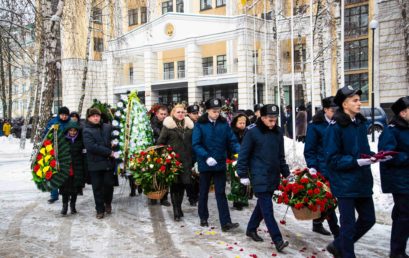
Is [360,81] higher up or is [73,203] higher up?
[360,81]

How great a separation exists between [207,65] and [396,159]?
31944 millimetres

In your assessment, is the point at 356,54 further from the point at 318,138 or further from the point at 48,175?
the point at 48,175

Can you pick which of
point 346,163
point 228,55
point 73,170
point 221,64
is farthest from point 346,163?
point 221,64

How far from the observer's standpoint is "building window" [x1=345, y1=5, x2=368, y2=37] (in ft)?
105

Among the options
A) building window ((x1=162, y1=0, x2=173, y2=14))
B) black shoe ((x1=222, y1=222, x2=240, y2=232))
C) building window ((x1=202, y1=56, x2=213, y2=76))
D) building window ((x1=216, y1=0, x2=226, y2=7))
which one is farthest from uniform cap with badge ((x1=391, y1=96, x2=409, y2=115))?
building window ((x1=162, y1=0, x2=173, y2=14))

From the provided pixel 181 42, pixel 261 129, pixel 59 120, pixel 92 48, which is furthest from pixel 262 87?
pixel 261 129

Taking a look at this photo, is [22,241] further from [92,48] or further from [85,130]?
[92,48]

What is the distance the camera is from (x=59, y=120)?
30.9ft

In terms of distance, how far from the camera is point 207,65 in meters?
36.4

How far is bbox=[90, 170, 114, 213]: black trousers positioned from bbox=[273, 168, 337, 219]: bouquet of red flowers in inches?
136

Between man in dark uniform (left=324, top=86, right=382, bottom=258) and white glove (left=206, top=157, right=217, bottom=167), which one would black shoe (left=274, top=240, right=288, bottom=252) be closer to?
man in dark uniform (left=324, top=86, right=382, bottom=258)

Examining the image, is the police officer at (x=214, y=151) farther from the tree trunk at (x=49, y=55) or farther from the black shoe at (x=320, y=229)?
the tree trunk at (x=49, y=55)

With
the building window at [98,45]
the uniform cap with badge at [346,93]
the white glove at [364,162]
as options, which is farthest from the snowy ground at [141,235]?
the building window at [98,45]

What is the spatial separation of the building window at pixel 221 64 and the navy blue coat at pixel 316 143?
94.3 ft
